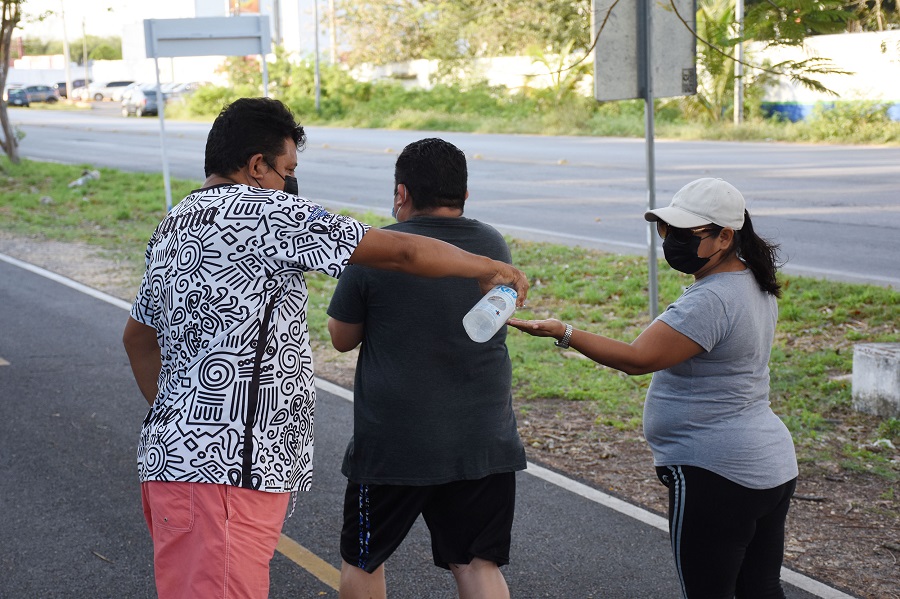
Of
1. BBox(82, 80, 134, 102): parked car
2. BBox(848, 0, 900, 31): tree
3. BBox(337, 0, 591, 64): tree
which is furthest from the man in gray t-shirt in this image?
BBox(82, 80, 134, 102): parked car

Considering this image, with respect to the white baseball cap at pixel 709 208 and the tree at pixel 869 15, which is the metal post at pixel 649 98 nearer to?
the tree at pixel 869 15

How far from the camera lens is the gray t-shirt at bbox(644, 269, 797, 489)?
2965 mm

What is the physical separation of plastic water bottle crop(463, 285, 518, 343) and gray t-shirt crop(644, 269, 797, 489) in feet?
1.76

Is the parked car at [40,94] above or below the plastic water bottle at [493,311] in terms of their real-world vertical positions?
above

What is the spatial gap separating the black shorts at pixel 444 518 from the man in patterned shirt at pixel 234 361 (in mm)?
574

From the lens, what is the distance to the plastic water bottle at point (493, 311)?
108 inches

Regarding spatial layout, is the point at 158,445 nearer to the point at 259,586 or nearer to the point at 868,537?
the point at 259,586

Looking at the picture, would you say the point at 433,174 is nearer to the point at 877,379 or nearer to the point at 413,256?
the point at 413,256

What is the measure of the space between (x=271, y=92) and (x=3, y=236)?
3294cm

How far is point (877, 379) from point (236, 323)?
189 inches

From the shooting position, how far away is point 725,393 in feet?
9.89

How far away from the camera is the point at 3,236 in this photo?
1484cm

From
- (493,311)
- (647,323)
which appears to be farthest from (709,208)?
(647,323)

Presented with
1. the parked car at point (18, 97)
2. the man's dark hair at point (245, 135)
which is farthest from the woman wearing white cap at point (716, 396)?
the parked car at point (18, 97)
